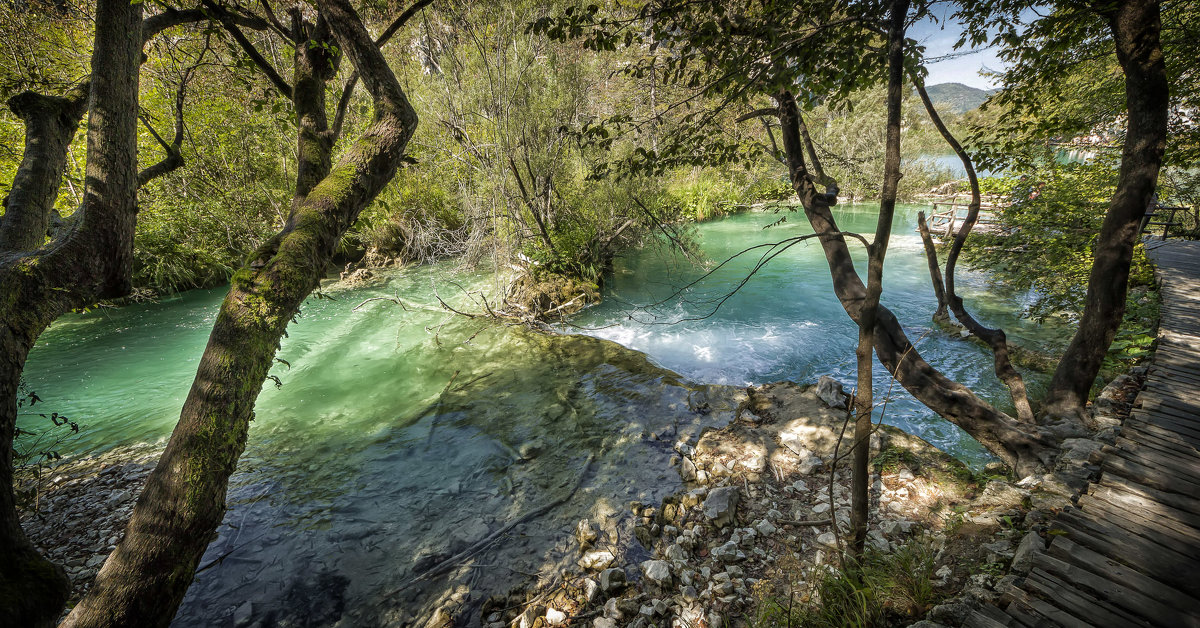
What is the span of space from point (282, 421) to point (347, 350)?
251 cm

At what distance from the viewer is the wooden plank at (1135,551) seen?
188cm

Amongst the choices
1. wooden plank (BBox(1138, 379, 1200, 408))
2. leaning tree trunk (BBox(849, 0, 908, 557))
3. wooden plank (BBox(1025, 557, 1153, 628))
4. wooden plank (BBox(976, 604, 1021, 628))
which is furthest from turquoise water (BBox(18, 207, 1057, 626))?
wooden plank (BBox(1025, 557, 1153, 628))

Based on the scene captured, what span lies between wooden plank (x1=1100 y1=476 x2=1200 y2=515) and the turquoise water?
98.9 inches

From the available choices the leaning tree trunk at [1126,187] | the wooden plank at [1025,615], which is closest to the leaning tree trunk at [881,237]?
the wooden plank at [1025,615]

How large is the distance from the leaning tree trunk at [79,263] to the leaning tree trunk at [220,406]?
0.92 ft

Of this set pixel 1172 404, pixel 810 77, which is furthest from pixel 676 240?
pixel 1172 404

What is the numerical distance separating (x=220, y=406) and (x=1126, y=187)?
22.9ft

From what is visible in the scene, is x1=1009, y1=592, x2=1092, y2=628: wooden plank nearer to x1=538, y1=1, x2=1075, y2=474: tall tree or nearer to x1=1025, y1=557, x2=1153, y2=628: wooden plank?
x1=1025, y1=557, x2=1153, y2=628: wooden plank

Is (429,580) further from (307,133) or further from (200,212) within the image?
(200,212)

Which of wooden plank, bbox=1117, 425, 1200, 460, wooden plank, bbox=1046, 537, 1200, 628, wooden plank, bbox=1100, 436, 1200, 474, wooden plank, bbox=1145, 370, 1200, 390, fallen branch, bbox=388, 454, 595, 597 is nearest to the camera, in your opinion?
wooden plank, bbox=1046, 537, 1200, 628

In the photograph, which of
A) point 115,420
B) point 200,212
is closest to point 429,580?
point 115,420

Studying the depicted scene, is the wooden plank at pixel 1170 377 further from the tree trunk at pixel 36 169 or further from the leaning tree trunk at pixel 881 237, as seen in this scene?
the tree trunk at pixel 36 169

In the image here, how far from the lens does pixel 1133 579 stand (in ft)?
6.15

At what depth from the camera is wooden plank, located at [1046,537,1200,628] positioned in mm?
1698
